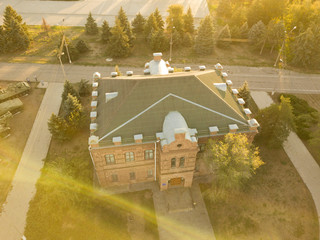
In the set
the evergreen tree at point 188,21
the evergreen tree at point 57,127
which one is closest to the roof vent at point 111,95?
the evergreen tree at point 57,127

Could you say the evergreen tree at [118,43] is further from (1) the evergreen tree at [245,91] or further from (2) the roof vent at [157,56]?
(1) the evergreen tree at [245,91]

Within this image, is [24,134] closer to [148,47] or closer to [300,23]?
[148,47]

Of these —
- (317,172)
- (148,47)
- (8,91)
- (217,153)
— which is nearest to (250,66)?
(148,47)

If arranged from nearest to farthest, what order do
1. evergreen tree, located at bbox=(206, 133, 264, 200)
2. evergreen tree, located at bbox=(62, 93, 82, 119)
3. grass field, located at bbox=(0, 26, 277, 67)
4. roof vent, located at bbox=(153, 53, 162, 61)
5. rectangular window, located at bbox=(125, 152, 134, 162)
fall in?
evergreen tree, located at bbox=(206, 133, 264, 200) < rectangular window, located at bbox=(125, 152, 134, 162) < roof vent, located at bbox=(153, 53, 162, 61) < evergreen tree, located at bbox=(62, 93, 82, 119) < grass field, located at bbox=(0, 26, 277, 67)

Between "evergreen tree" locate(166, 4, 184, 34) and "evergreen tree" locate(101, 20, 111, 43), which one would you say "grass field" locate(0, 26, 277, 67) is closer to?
"evergreen tree" locate(101, 20, 111, 43)

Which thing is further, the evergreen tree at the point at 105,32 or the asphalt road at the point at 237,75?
the evergreen tree at the point at 105,32

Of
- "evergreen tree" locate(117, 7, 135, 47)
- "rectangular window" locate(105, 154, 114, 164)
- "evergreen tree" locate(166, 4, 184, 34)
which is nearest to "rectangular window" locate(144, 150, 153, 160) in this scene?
"rectangular window" locate(105, 154, 114, 164)
